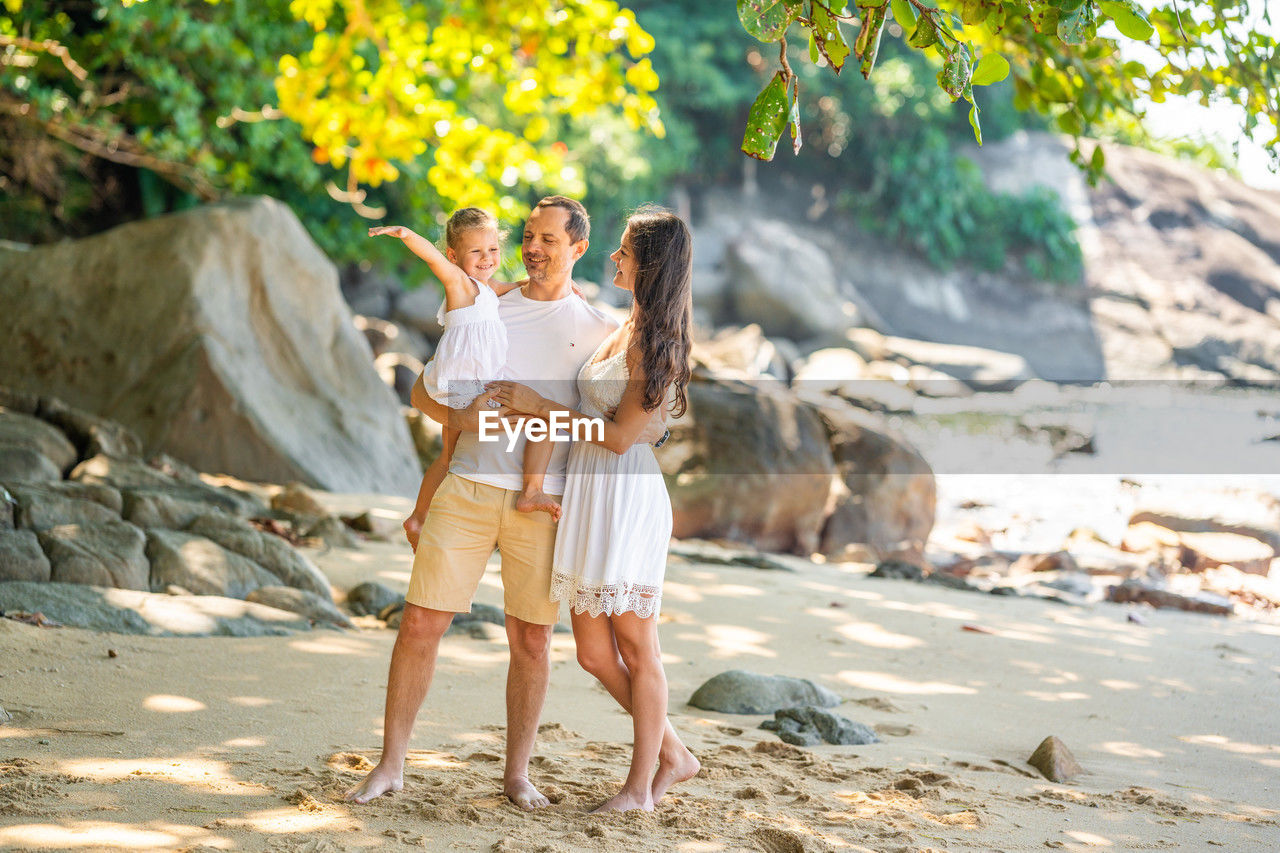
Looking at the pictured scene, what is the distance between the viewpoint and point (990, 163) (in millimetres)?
29125

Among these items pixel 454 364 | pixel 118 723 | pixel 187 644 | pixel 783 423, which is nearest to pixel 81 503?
pixel 187 644

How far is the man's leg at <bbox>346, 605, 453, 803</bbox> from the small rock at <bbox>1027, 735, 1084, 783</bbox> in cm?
200

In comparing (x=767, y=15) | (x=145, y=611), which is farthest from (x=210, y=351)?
(x=767, y=15)

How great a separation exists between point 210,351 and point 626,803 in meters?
5.88

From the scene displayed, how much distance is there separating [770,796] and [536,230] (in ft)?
5.47

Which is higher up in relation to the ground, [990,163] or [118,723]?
[990,163]

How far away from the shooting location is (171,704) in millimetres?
3543

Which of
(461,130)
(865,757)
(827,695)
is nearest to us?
(865,757)

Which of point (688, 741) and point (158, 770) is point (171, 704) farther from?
point (688, 741)

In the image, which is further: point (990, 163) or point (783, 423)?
point (990, 163)

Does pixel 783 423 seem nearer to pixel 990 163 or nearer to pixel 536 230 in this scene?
pixel 536 230

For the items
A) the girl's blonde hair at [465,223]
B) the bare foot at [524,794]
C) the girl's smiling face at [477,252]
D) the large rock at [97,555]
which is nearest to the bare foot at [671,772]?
the bare foot at [524,794]

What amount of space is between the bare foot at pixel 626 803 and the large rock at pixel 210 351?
5274 millimetres

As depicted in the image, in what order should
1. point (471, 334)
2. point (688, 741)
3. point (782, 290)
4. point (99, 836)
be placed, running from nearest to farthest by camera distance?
point (99, 836) → point (471, 334) → point (688, 741) → point (782, 290)
